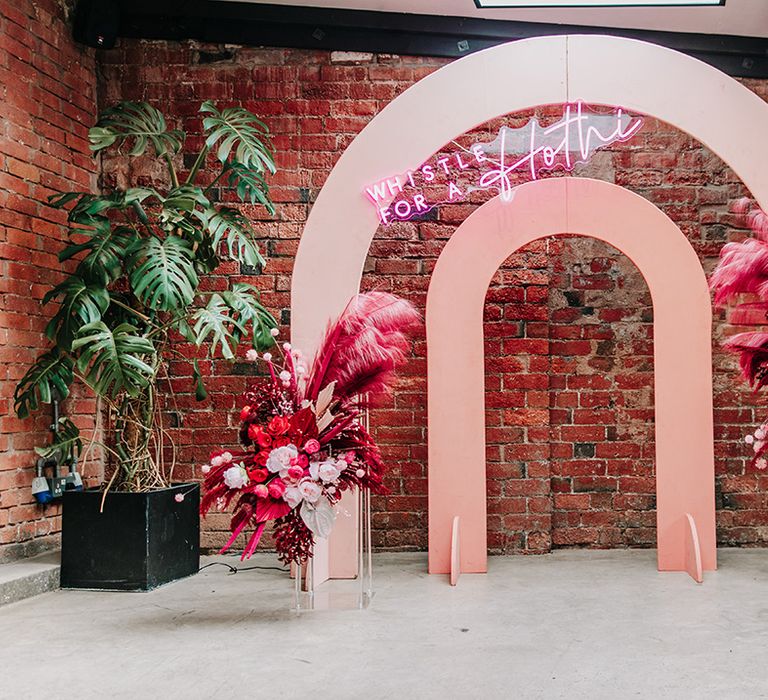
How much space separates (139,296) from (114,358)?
0.27 metres

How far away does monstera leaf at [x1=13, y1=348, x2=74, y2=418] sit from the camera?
3.56m

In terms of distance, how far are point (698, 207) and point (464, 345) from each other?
4.86ft

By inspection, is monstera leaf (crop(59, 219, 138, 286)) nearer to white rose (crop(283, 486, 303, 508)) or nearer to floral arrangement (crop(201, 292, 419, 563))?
floral arrangement (crop(201, 292, 419, 563))

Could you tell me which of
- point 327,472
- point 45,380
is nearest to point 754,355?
point 327,472

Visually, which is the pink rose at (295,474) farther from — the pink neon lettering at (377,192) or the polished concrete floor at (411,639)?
the pink neon lettering at (377,192)

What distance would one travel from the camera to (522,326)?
4.35 meters

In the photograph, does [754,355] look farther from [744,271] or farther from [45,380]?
[45,380]

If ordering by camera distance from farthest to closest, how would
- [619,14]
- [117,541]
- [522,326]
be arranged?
1. [522,326]
2. [619,14]
3. [117,541]

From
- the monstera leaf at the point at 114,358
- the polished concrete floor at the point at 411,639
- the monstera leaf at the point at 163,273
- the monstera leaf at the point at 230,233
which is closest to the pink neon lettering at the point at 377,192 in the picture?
the monstera leaf at the point at 230,233

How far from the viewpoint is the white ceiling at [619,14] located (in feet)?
13.4

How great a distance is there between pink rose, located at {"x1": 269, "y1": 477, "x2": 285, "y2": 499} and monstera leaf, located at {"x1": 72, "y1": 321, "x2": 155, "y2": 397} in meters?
0.72

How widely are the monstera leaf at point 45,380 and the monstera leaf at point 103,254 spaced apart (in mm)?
366

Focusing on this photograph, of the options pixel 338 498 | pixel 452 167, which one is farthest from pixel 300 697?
pixel 452 167

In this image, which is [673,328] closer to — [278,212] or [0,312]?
[278,212]
